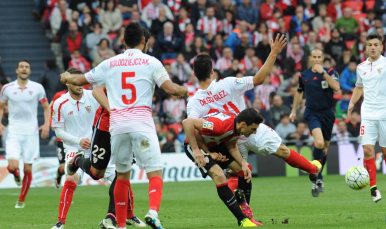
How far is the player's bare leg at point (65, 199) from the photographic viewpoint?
26.3 ft

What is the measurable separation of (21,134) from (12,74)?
962cm

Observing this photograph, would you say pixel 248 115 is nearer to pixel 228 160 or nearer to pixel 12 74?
pixel 228 160

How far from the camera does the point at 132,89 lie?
685 cm

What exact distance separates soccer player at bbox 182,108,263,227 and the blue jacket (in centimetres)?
1389

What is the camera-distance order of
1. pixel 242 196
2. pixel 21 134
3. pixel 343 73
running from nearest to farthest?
pixel 242 196 → pixel 21 134 → pixel 343 73

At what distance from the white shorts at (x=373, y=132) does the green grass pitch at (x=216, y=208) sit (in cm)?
105

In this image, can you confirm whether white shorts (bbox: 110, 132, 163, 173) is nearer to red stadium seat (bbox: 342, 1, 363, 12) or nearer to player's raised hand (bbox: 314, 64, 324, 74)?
player's raised hand (bbox: 314, 64, 324, 74)

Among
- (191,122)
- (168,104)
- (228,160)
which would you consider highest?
(191,122)

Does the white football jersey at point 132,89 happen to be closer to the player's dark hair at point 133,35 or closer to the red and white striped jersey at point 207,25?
the player's dark hair at point 133,35

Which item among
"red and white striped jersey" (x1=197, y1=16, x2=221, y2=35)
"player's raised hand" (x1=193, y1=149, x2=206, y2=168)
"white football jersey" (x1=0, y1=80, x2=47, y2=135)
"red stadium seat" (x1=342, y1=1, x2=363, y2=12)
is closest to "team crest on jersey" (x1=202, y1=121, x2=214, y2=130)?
"player's raised hand" (x1=193, y1=149, x2=206, y2=168)

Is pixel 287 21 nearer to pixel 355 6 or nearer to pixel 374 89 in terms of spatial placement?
pixel 355 6

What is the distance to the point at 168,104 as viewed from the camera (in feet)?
67.6

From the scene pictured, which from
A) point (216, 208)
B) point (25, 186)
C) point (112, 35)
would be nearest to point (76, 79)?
point (216, 208)

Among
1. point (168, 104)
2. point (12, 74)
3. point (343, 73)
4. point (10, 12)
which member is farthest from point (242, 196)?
point (10, 12)
